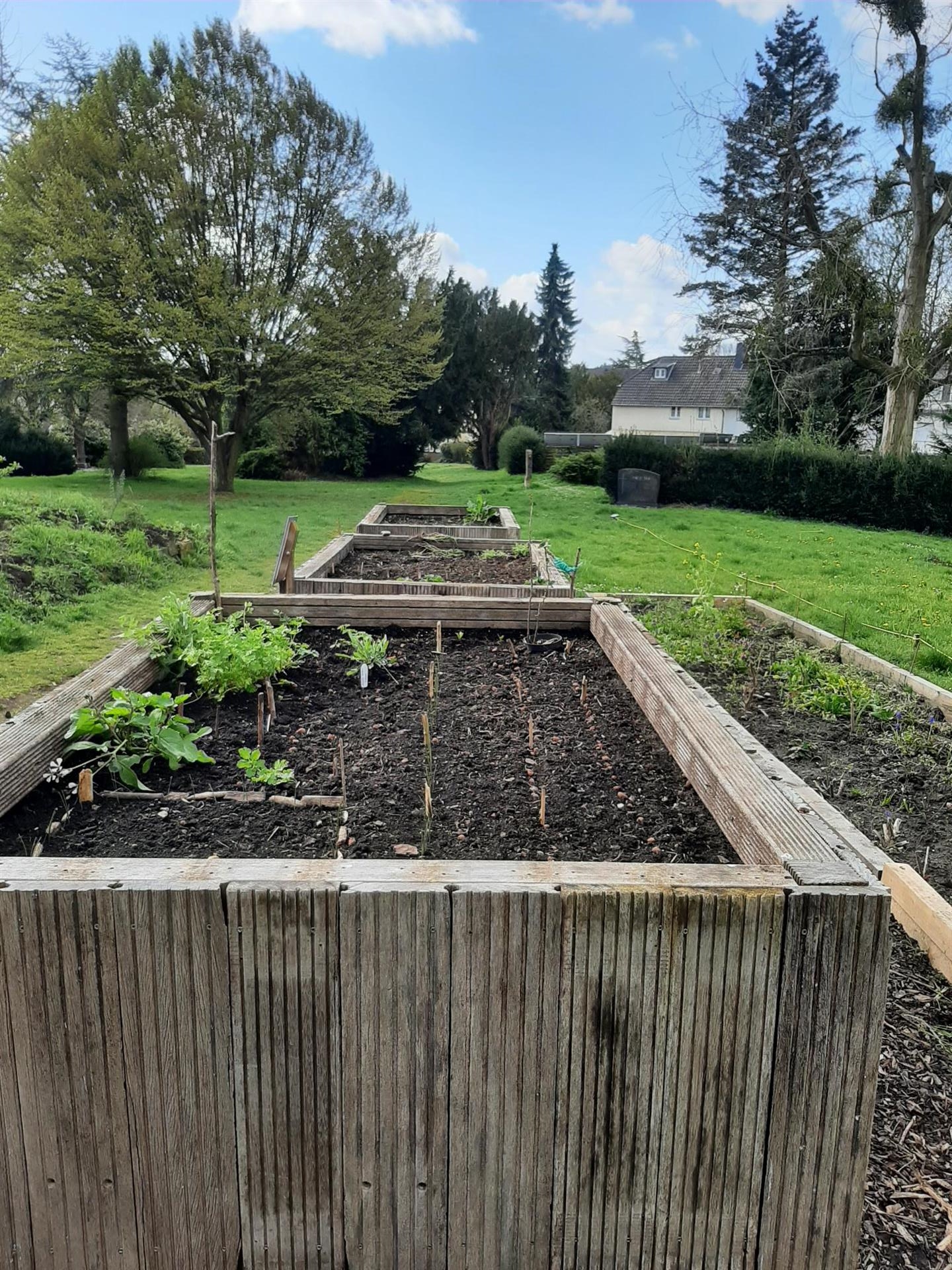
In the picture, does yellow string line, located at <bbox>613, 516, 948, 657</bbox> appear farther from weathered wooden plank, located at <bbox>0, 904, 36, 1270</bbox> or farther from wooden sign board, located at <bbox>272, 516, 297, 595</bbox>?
weathered wooden plank, located at <bbox>0, 904, 36, 1270</bbox>

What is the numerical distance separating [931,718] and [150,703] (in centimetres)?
357

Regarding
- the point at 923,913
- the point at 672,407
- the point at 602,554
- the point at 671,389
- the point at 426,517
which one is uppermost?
the point at 671,389

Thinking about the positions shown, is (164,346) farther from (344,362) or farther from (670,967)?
(670,967)

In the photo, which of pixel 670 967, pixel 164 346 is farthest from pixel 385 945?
pixel 164 346

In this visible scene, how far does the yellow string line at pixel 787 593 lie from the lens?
5323mm

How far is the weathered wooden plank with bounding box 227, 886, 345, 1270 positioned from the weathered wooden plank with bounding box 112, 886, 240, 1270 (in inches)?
1.0

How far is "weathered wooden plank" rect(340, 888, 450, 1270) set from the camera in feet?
4.00

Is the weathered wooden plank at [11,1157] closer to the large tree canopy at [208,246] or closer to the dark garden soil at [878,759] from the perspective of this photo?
the dark garden soil at [878,759]

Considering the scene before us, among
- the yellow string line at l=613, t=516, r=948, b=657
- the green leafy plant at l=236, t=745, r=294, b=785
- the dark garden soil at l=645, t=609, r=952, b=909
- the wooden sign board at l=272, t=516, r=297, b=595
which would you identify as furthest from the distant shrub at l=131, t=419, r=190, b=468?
the green leafy plant at l=236, t=745, r=294, b=785

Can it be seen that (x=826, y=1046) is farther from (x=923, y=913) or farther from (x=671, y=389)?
(x=671, y=389)

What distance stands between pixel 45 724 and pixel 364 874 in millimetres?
1311

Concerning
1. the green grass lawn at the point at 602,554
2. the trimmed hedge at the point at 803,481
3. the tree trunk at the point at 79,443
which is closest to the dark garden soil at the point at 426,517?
the green grass lawn at the point at 602,554

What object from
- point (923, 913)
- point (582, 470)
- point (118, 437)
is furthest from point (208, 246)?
point (923, 913)

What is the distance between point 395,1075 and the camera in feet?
4.09
